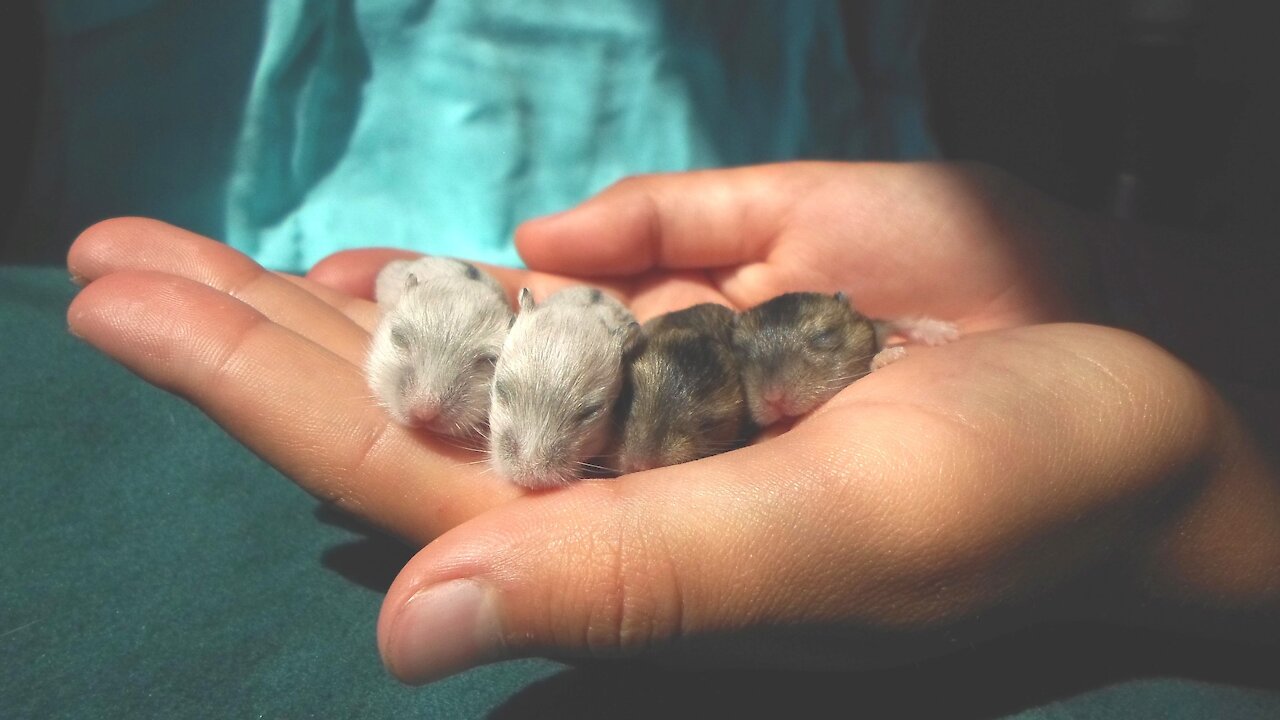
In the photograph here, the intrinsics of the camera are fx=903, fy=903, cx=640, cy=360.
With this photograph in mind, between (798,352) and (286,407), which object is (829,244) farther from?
(286,407)

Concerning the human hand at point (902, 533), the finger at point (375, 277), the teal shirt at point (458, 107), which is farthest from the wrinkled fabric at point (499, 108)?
the human hand at point (902, 533)

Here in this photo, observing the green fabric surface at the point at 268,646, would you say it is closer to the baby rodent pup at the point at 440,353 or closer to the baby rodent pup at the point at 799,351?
the baby rodent pup at the point at 440,353

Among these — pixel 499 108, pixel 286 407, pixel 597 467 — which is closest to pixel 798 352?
pixel 597 467

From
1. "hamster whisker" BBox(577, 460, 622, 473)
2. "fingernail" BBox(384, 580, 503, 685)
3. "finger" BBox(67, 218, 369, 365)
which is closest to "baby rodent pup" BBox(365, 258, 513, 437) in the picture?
"finger" BBox(67, 218, 369, 365)

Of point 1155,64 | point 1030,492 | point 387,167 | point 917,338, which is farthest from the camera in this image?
point 387,167

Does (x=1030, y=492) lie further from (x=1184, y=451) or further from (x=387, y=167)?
(x=387, y=167)

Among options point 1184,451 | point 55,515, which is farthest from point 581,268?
point 1184,451
